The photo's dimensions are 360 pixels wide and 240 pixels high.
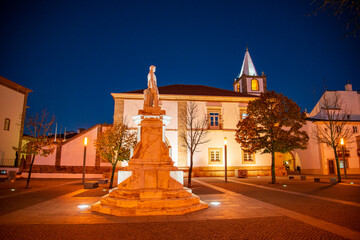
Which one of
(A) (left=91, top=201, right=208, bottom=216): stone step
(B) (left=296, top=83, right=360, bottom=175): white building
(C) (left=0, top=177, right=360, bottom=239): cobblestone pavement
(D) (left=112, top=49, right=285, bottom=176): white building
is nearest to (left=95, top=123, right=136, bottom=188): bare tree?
(C) (left=0, top=177, right=360, bottom=239): cobblestone pavement

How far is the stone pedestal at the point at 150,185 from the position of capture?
655 cm

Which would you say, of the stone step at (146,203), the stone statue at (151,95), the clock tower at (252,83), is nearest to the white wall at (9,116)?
the stone statue at (151,95)

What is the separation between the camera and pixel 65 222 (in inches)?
217

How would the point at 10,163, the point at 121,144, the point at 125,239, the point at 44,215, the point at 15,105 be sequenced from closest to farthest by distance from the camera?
the point at 125,239 < the point at 44,215 < the point at 121,144 < the point at 10,163 < the point at 15,105

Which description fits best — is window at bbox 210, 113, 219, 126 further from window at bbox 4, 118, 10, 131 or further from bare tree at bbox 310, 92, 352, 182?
window at bbox 4, 118, 10, 131

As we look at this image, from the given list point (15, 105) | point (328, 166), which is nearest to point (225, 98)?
point (328, 166)

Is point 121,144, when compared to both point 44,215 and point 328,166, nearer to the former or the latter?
point 44,215

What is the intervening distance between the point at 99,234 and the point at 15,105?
3004cm

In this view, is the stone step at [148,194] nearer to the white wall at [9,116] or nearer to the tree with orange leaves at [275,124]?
the tree with orange leaves at [275,124]

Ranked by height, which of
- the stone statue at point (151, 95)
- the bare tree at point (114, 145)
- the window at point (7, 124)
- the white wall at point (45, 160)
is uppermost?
the window at point (7, 124)

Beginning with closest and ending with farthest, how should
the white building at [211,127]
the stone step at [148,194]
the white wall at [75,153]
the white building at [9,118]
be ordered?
the stone step at [148,194]
the white wall at [75,153]
the white building at [9,118]
the white building at [211,127]

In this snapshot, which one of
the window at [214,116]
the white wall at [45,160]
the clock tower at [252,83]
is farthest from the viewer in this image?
the clock tower at [252,83]

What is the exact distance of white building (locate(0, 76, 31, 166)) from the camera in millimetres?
25328

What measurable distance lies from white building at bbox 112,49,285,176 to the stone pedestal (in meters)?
16.8
